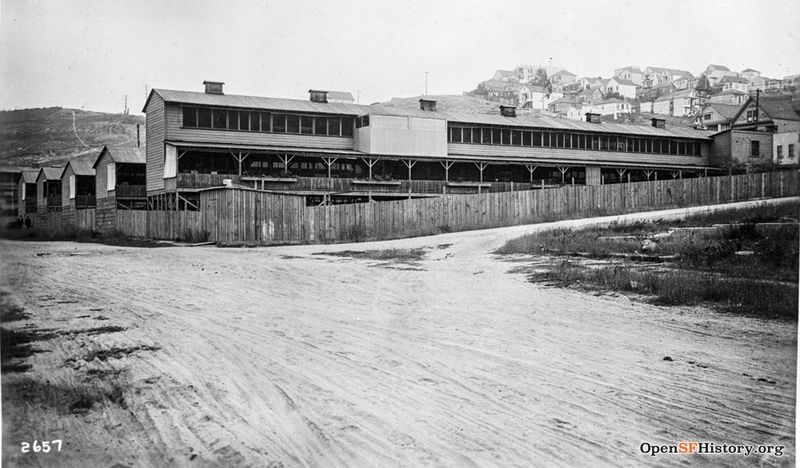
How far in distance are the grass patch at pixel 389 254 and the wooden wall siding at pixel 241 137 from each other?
18940mm

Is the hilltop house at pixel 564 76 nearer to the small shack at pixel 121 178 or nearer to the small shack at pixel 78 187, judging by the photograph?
the small shack at pixel 121 178

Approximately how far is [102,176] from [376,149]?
19310 millimetres

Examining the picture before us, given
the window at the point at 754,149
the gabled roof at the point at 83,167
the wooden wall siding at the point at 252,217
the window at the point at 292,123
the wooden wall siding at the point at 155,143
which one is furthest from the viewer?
the window at the point at 754,149

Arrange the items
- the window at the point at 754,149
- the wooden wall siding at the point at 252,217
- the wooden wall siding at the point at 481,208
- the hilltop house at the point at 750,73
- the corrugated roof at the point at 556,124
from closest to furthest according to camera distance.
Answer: the hilltop house at the point at 750,73 < the wooden wall siding at the point at 252,217 < the wooden wall siding at the point at 481,208 < the corrugated roof at the point at 556,124 < the window at the point at 754,149

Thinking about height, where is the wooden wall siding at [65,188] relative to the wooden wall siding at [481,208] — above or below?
above

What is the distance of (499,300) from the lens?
390 inches

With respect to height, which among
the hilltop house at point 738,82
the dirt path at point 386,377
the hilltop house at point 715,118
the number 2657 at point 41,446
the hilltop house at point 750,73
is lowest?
the number 2657 at point 41,446

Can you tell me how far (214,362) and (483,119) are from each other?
1568 inches

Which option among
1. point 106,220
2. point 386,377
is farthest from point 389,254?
point 386,377

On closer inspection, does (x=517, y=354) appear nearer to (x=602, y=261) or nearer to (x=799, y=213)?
(x=799, y=213)

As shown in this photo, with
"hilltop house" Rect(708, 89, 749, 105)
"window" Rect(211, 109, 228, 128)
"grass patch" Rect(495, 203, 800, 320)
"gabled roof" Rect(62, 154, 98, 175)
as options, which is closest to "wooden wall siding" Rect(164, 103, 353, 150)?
"window" Rect(211, 109, 228, 128)

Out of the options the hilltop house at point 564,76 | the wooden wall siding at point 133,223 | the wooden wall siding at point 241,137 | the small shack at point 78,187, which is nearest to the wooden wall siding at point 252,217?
the wooden wall siding at point 133,223

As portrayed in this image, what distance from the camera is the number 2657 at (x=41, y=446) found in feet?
15.3

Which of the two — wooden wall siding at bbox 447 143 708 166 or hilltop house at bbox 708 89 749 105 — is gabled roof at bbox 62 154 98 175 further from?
hilltop house at bbox 708 89 749 105
